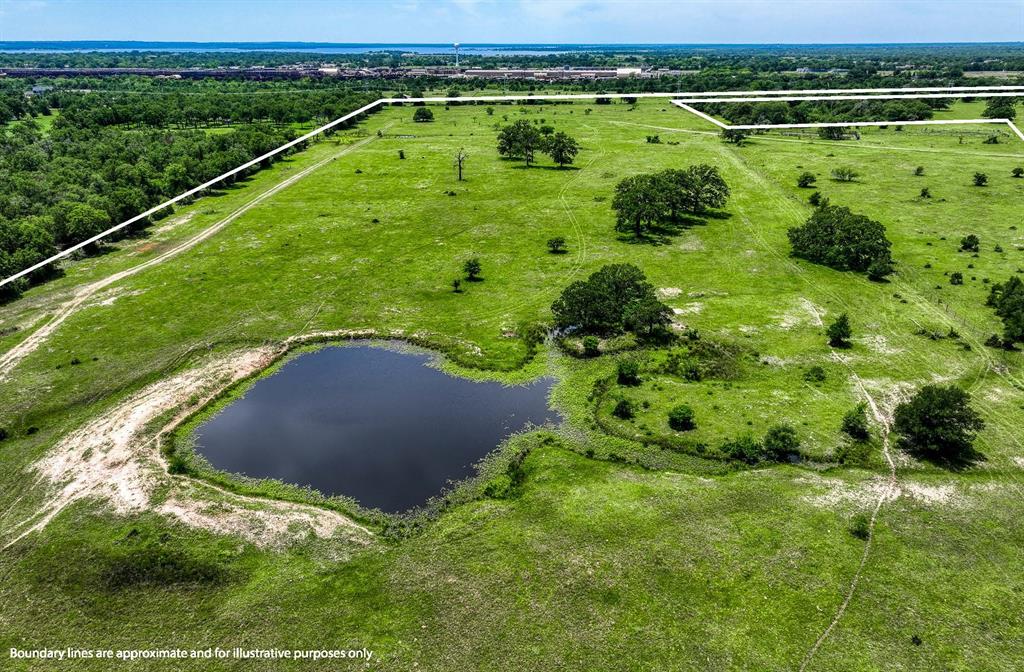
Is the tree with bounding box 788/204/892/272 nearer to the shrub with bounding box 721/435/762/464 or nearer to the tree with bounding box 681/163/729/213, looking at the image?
the tree with bounding box 681/163/729/213

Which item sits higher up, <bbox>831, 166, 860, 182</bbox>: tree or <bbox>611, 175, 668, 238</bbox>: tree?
<bbox>831, 166, 860, 182</bbox>: tree

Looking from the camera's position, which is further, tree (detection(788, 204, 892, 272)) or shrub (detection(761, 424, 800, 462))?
tree (detection(788, 204, 892, 272))

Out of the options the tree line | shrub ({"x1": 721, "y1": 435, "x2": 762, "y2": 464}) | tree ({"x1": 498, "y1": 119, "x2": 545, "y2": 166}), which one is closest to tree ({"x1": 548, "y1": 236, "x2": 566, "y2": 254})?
shrub ({"x1": 721, "y1": 435, "x2": 762, "y2": 464})

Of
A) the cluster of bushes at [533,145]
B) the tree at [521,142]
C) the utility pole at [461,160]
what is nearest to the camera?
the utility pole at [461,160]

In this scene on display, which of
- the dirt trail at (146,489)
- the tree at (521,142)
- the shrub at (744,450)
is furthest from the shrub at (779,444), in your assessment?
the tree at (521,142)

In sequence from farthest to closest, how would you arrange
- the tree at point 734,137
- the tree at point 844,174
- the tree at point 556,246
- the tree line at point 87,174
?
the tree at point 734,137
the tree at point 844,174
the tree at point 556,246
the tree line at point 87,174

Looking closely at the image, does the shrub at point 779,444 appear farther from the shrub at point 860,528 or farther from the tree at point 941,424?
the tree at point 941,424
